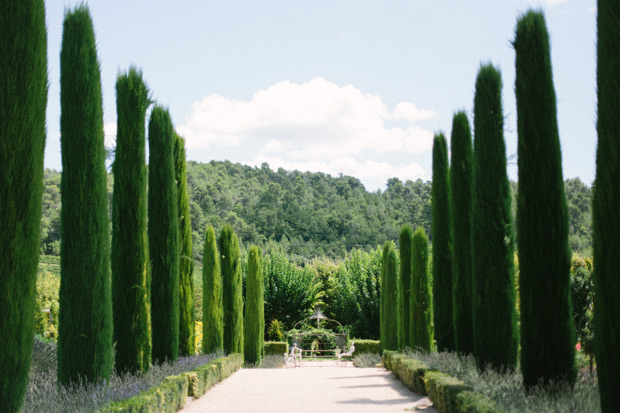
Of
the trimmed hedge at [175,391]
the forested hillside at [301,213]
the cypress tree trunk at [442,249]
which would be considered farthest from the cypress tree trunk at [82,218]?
the forested hillside at [301,213]

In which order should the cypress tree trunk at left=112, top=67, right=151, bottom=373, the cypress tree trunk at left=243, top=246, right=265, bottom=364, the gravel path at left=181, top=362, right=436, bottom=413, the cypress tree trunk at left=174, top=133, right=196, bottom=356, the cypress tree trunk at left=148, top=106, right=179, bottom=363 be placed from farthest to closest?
the cypress tree trunk at left=243, top=246, right=265, bottom=364, the cypress tree trunk at left=174, top=133, right=196, bottom=356, the cypress tree trunk at left=148, top=106, right=179, bottom=363, the cypress tree trunk at left=112, top=67, right=151, bottom=373, the gravel path at left=181, top=362, right=436, bottom=413

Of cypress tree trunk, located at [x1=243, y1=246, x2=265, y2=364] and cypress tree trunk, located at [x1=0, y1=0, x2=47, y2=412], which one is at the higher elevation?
cypress tree trunk, located at [x1=0, y1=0, x2=47, y2=412]

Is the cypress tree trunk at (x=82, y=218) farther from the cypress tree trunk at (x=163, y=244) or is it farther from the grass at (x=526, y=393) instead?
the grass at (x=526, y=393)

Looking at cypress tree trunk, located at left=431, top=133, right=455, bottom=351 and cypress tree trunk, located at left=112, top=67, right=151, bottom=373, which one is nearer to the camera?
cypress tree trunk, located at left=112, top=67, right=151, bottom=373

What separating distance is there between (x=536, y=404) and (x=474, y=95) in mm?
5869

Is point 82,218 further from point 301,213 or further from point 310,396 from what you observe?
point 301,213

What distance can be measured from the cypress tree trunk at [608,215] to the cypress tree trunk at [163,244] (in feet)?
28.9

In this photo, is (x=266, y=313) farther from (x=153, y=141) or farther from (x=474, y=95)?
(x=474, y=95)

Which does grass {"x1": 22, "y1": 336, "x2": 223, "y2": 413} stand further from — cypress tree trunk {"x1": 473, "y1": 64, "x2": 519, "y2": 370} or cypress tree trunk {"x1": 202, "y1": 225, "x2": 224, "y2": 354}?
cypress tree trunk {"x1": 473, "y1": 64, "x2": 519, "y2": 370}

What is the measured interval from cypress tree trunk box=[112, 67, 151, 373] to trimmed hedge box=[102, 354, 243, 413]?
2.99ft

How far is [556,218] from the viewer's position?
7805mm

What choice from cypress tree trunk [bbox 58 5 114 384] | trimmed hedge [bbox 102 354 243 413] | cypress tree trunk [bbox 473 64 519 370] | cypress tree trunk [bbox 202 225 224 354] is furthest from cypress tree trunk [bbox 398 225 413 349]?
cypress tree trunk [bbox 58 5 114 384]

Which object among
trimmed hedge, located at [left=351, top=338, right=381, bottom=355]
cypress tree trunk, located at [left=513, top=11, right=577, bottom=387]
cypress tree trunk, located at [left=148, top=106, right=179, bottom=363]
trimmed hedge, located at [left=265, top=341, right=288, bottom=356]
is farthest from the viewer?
trimmed hedge, located at [left=265, top=341, right=288, bottom=356]

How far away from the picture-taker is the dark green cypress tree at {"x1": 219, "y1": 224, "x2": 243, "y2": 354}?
1878cm
